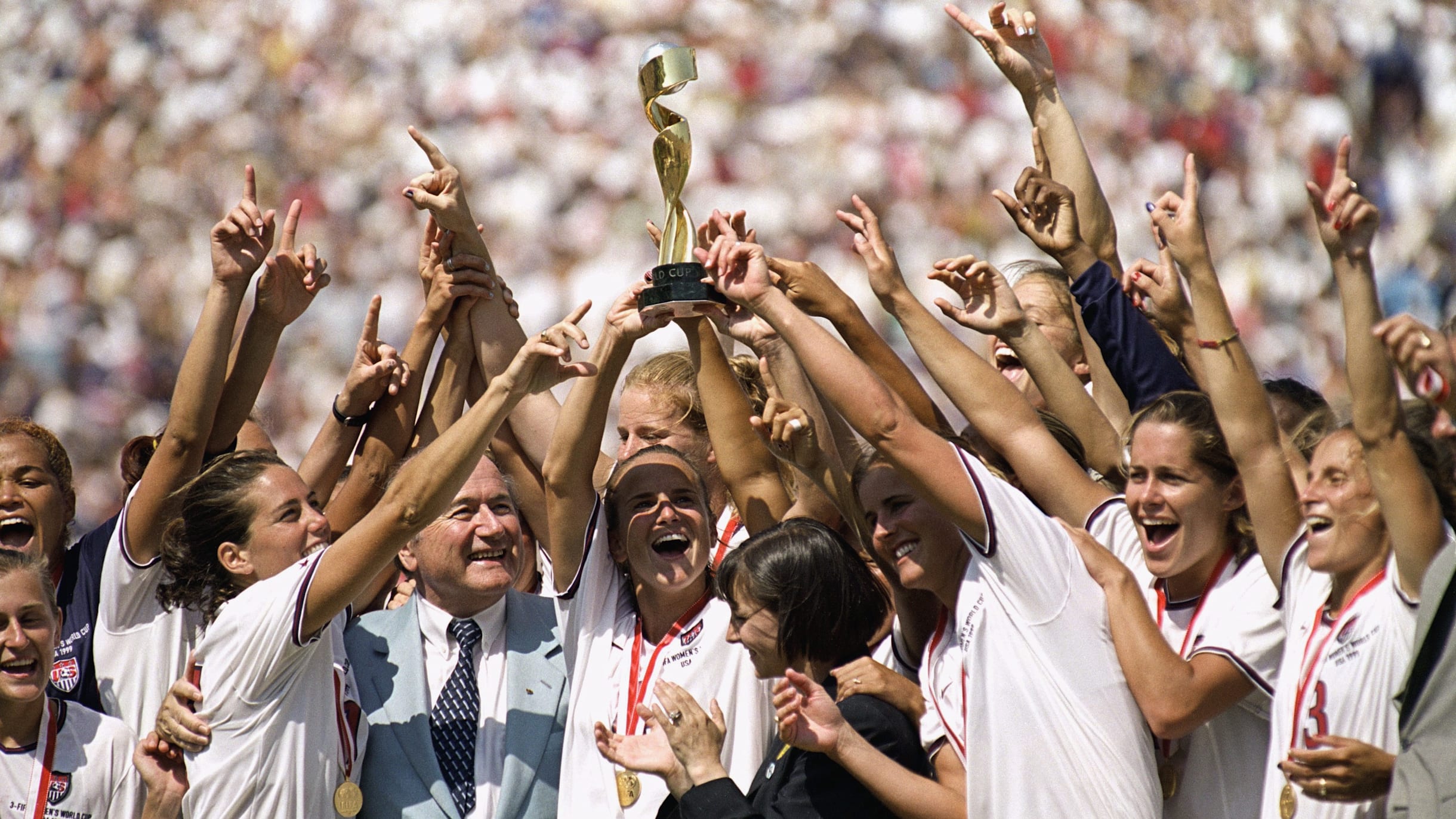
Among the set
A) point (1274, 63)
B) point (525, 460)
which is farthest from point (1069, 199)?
point (1274, 63)

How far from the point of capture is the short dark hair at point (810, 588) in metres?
2.82

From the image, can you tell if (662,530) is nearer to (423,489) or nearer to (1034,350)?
(423,489)

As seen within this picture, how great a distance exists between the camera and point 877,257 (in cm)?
309

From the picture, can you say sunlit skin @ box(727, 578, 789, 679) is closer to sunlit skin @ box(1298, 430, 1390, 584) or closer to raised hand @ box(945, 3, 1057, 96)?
sunlit skin @ box(1298, 430, 1390, 584)

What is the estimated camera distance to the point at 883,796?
2.58 meters

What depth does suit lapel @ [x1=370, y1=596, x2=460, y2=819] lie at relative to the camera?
3.14m

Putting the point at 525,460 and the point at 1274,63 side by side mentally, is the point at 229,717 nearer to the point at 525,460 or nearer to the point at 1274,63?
the point at 525,460

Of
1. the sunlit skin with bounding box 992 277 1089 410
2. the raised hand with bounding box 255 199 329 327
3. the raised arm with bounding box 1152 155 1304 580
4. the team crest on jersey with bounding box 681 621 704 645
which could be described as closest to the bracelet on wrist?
the raised hand with bounding box 255 199 329 327

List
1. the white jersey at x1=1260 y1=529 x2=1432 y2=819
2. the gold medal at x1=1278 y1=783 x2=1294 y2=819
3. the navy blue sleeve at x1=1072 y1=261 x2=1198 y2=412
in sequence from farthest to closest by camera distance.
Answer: the navy blue sleeve at x1=1072 y1=261 x2=1198 y2=412, the gold medal at x1=1278 y1=783 x2=1294 y2=819, the white jersey at x1=1260 y1=529 x2=1432 y2=819

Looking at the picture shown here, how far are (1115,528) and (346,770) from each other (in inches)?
64.4

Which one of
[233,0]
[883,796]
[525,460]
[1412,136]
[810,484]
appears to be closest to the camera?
[883,796]

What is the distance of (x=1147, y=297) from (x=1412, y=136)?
11.7ft

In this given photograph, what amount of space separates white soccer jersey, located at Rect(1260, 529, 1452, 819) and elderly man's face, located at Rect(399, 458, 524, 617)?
165cm

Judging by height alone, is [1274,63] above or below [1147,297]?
above
